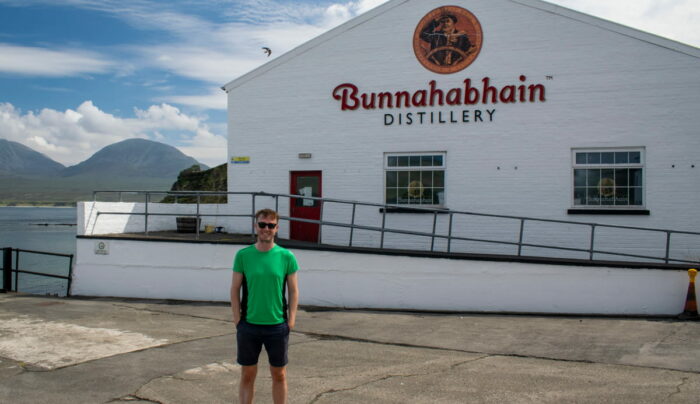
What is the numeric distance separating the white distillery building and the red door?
3cm

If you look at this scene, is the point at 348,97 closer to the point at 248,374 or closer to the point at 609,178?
the point at 609,178

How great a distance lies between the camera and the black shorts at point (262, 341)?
193 inches

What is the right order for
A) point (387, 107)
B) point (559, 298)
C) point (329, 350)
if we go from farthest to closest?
point (387, 107)
point (559, 298)
point (329, 350)

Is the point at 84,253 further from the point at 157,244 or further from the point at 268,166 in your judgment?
the point at 268,166

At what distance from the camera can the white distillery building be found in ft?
36.2

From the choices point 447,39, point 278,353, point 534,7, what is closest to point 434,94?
point 447,39

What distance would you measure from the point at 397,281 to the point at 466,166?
3.36 metres

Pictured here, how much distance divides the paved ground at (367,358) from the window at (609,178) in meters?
3.23

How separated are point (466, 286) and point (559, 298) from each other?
1.56m

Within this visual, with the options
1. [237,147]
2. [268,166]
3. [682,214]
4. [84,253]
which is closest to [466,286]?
[682,214]

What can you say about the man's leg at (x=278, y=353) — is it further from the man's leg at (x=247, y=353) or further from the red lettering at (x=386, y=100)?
the red lettering at (x=386, y=100)

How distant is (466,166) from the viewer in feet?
43.3

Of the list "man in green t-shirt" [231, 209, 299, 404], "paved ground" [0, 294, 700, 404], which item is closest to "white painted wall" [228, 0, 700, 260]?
"paved ground" [0, 294, 700, 404]

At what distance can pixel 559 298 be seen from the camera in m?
10.6
